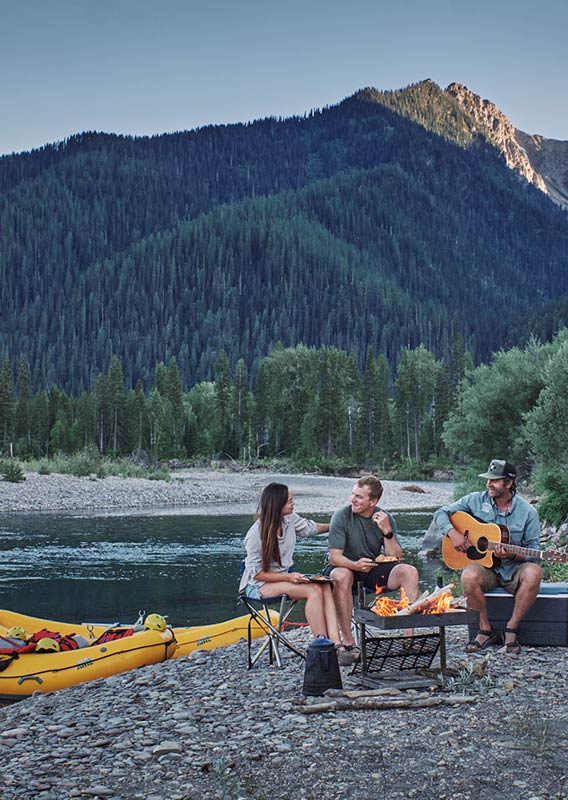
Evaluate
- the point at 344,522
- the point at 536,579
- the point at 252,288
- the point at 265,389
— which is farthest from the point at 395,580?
the point at 252,288

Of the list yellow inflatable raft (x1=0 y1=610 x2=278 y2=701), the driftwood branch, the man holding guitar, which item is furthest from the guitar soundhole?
yellow inflatable raft (x1=0 y1=610 x2=278 y2=701)

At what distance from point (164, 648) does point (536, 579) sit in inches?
158

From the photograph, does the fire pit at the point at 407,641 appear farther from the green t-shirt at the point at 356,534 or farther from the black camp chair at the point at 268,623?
the green t-shirt at the point at 356,534

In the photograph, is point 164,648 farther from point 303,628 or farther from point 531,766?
point 531,766

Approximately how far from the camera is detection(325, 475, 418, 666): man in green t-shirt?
8109mm

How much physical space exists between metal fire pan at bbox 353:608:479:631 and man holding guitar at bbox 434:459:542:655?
1107 mm

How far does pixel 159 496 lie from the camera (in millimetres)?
42281

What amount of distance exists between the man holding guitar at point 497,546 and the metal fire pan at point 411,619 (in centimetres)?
111

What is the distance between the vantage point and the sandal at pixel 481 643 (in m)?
8.43

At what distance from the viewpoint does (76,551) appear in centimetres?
2388

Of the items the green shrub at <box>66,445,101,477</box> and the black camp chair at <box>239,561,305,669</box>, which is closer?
the black camp chair at <box>239,561,305,669</box>

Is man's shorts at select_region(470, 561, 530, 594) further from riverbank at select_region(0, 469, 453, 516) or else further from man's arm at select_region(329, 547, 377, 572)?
riverbank at select_region(0, 469, 453, 516)

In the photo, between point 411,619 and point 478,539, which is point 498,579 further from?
point 411,619

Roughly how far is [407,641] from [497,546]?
4.55ft
